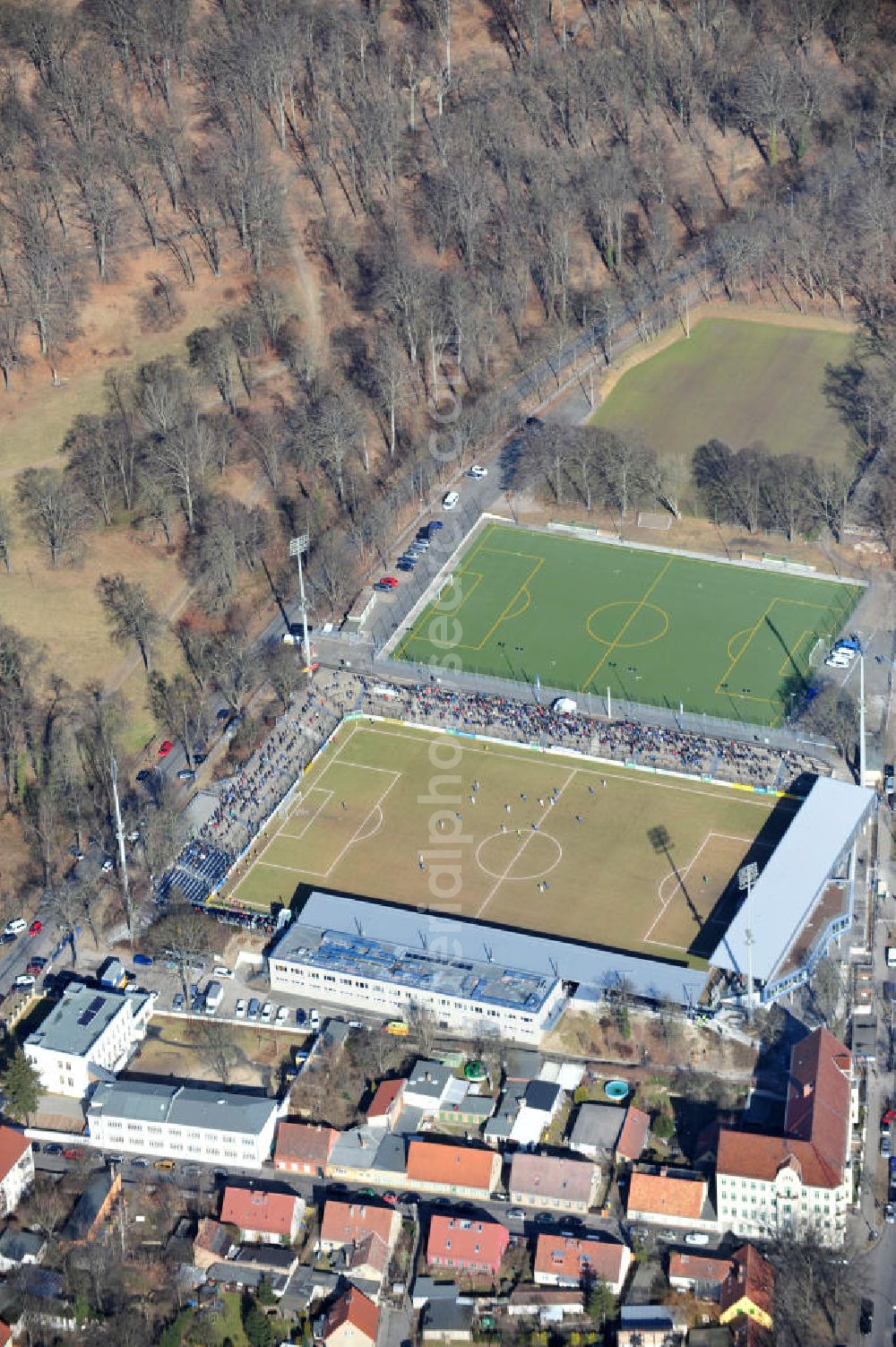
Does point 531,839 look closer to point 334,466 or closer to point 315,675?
point 315,675

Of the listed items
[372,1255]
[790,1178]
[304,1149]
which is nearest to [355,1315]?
[372,1255]

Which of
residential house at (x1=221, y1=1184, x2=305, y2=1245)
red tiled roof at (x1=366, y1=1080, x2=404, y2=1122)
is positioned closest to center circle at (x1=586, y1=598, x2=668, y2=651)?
red tiled roof at (x1=366, y1=1080, x2=404, y2=1122)

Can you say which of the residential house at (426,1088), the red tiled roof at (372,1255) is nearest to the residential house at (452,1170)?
the residential house at (426,1088)

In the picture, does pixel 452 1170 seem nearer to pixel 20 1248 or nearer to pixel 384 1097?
pixel 384 1097

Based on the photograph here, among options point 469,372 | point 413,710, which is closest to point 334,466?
point 469,372

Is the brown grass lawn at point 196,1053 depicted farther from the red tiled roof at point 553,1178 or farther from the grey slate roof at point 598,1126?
the grey slate roof at point 598,1126

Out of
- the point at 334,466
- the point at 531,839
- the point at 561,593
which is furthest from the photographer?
the point at 334,466

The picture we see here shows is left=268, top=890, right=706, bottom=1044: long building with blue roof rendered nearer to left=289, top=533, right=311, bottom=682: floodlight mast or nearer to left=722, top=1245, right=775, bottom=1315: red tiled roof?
left=722, top=1245, right=775, bottom=1315: red tiled roof
